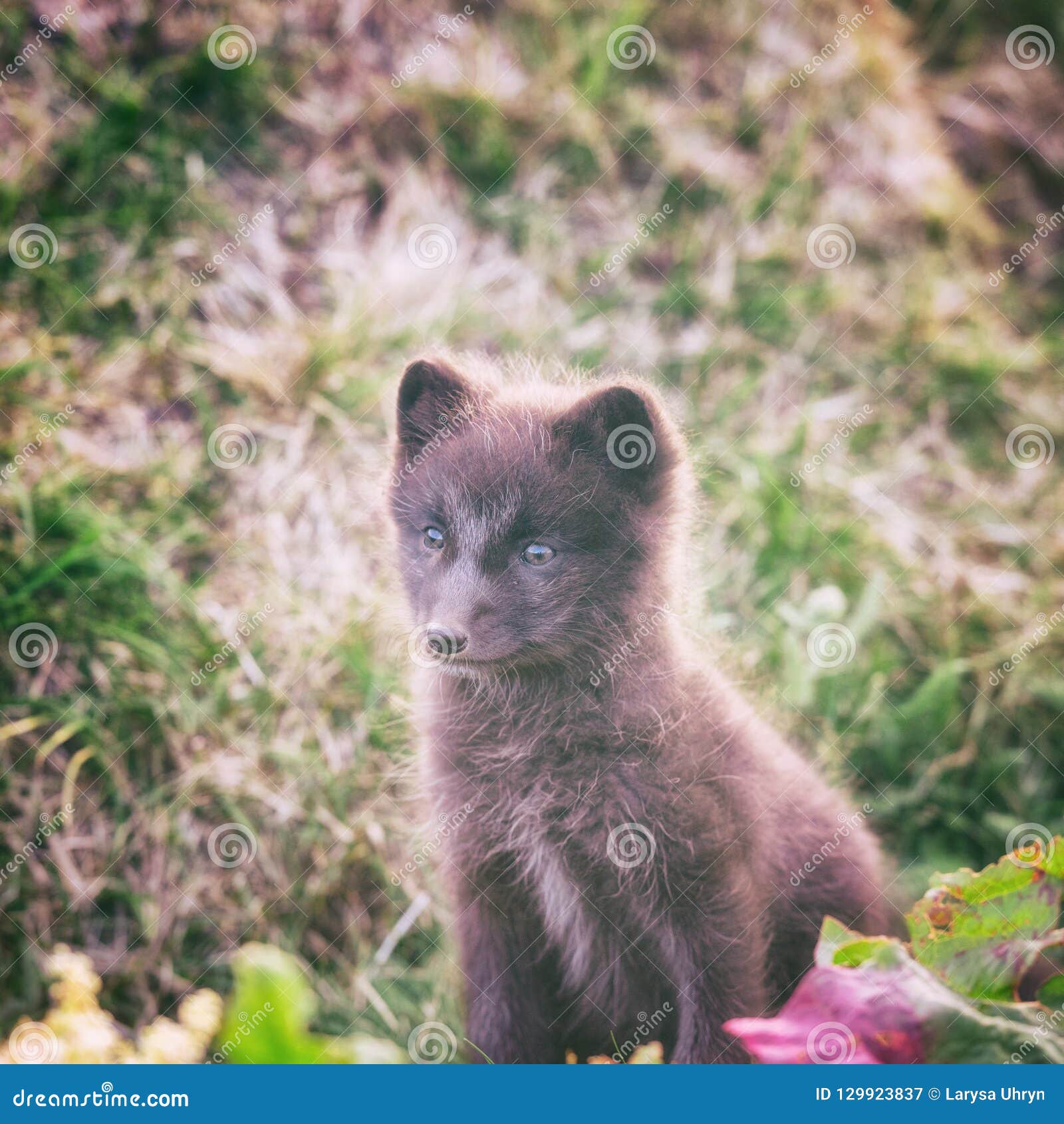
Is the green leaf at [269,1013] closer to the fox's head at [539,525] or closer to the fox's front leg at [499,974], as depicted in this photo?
the fox's head at [539,525]

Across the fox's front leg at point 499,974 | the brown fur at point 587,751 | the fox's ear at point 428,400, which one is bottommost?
the fox's front leg at point 499,974

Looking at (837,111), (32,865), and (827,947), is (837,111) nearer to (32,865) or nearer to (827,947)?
→ (827,947)

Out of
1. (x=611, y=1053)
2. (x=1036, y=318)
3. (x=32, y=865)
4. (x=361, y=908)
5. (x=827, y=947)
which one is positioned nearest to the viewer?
(x=827, y=947)

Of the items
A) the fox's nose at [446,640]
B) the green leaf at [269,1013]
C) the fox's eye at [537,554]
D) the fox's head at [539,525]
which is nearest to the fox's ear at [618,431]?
the fox's head at [539,525]

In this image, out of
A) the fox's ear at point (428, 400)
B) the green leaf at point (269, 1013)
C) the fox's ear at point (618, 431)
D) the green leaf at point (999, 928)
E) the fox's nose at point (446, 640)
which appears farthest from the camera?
the fox's ear at point (428, 400)

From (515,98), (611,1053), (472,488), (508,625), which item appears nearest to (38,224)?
(515,98)

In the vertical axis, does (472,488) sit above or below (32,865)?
above

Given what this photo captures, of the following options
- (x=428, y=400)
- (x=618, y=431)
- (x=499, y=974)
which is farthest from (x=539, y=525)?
(x=499, y=974)

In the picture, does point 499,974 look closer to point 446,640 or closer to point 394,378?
point 446,640

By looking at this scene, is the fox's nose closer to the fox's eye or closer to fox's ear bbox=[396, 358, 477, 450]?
the fox's eye
